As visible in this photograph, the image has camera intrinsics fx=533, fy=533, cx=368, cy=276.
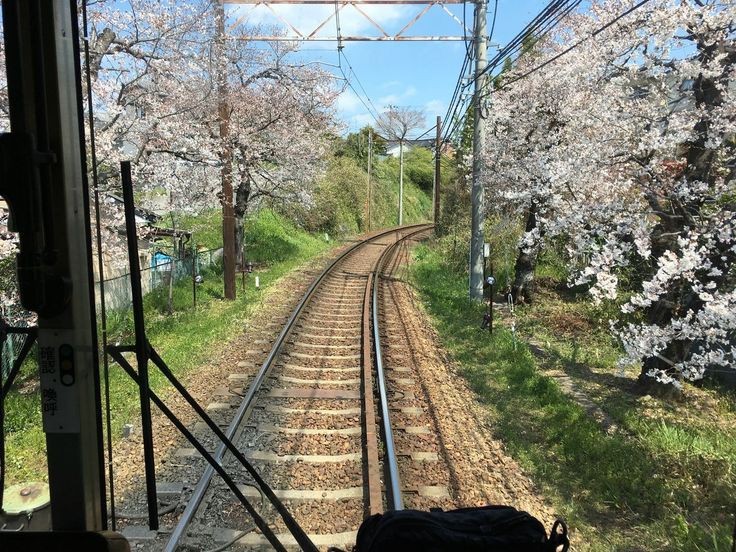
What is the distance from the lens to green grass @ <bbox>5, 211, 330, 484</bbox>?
5.78 meters

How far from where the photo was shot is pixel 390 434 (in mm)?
5398

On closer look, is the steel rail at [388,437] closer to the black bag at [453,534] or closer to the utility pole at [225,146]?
the black bag at [453,534]

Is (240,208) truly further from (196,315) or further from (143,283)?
(196,315)

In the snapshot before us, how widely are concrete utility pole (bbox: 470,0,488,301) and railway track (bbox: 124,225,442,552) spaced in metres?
4.47

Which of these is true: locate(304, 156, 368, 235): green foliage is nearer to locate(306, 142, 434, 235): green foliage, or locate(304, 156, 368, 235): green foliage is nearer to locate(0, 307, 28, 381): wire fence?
locate(306, 142, 434, 235): green foliage

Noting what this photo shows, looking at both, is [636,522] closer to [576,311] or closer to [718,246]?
[718,246]

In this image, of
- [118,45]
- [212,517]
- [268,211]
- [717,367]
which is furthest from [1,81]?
[268,211]

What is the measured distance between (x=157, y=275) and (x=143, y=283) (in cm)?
105

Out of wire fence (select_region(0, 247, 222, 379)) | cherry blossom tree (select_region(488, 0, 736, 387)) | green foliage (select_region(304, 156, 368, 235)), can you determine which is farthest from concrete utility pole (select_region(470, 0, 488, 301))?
green foliage (select_region(304, 156, 368, 235))

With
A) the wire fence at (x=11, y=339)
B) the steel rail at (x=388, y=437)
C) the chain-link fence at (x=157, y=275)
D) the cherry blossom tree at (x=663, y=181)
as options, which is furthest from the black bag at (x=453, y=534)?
the wire fence at (x=11, y=339)

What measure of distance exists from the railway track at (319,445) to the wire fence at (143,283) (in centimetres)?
276

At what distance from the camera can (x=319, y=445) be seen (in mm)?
5453

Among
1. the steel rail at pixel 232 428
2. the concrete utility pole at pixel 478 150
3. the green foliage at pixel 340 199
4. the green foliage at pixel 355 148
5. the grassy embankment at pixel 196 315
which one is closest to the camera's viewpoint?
the steel rail at pixel 232 428

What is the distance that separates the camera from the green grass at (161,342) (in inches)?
228
